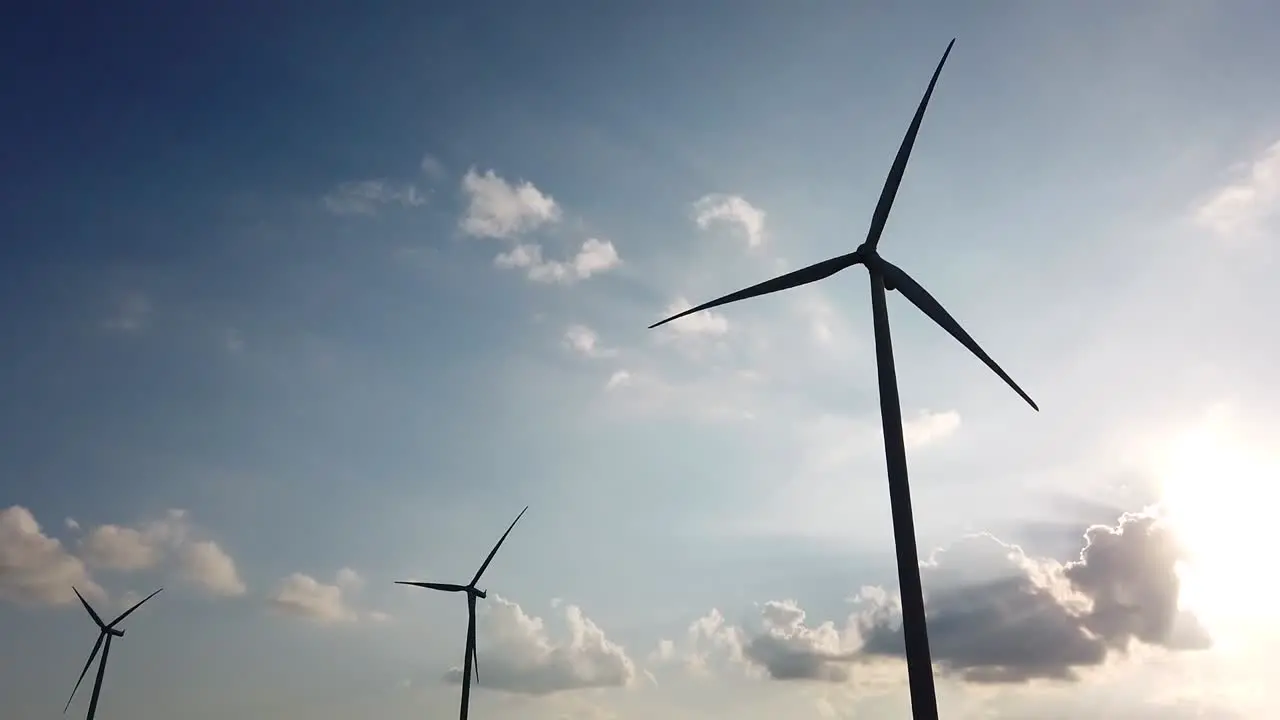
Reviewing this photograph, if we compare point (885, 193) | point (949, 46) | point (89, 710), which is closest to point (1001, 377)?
point (885, 193)

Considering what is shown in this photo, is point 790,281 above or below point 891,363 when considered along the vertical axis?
above

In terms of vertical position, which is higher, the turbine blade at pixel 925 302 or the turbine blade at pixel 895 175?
the turbine blade at pixel 895 175

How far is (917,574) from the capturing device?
→ 33281 mm

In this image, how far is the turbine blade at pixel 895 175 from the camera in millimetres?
50844

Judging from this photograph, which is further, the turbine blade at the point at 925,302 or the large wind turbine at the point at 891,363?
the turbine blade at the point at 925,302

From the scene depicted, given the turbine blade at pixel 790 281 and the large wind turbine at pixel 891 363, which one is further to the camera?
the turbine blade at pixel 790 281

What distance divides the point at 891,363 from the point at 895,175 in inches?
821

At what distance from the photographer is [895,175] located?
2167 inches

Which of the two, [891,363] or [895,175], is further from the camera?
[895,175]

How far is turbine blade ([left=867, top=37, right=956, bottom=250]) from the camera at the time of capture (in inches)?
2002

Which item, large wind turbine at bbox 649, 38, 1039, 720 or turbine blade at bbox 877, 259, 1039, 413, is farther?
turbine blade at bbox 877, 259, 1039, 413

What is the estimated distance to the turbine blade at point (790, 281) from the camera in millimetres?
51406

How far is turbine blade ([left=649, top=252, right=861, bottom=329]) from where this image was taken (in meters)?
51.4

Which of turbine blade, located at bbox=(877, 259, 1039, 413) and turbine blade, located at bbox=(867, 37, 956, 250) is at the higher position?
turbine blade, located at bbox=(867, 37, 956, 250)
